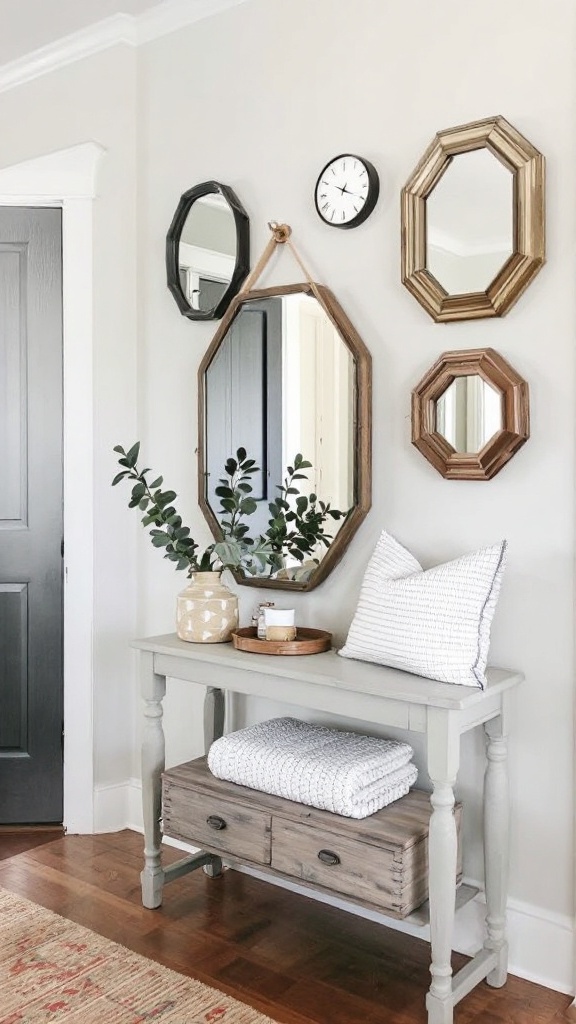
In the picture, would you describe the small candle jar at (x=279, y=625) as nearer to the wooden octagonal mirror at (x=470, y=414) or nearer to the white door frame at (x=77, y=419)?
the wooden octagonal mirror at (x=470, y=414)

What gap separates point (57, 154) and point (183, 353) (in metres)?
0.86

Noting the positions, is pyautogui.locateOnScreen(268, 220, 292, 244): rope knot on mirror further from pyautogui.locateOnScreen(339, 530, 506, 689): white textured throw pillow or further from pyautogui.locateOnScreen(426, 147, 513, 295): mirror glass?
pyautogui.locateOnScreen(339, 530, 506, 689): white textured throw pillow

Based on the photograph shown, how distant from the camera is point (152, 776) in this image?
8.44 feet

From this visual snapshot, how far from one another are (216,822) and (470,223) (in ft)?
5.45

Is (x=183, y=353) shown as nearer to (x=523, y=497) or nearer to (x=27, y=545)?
(x=27, y=545)

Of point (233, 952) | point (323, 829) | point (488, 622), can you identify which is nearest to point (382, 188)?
point (488, 622)

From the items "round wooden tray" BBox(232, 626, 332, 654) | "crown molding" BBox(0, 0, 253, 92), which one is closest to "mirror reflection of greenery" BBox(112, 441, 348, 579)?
"round wooden tray" BBox(232, 626, 332, 654)

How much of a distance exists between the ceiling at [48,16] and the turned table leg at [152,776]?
2.07 m

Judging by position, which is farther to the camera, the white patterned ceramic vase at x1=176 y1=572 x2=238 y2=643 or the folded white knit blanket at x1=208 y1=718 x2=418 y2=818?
the white patterned ceramic vase at x1=176 y1=572 x2=238 y2=643

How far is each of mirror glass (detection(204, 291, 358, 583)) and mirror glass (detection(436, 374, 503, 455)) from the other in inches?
11.3

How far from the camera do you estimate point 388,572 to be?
2291 millimetres

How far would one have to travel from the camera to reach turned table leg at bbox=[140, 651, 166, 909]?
2551 millimetres

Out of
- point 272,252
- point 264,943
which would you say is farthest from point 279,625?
point 272,252

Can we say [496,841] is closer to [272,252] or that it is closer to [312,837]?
[312,837]
